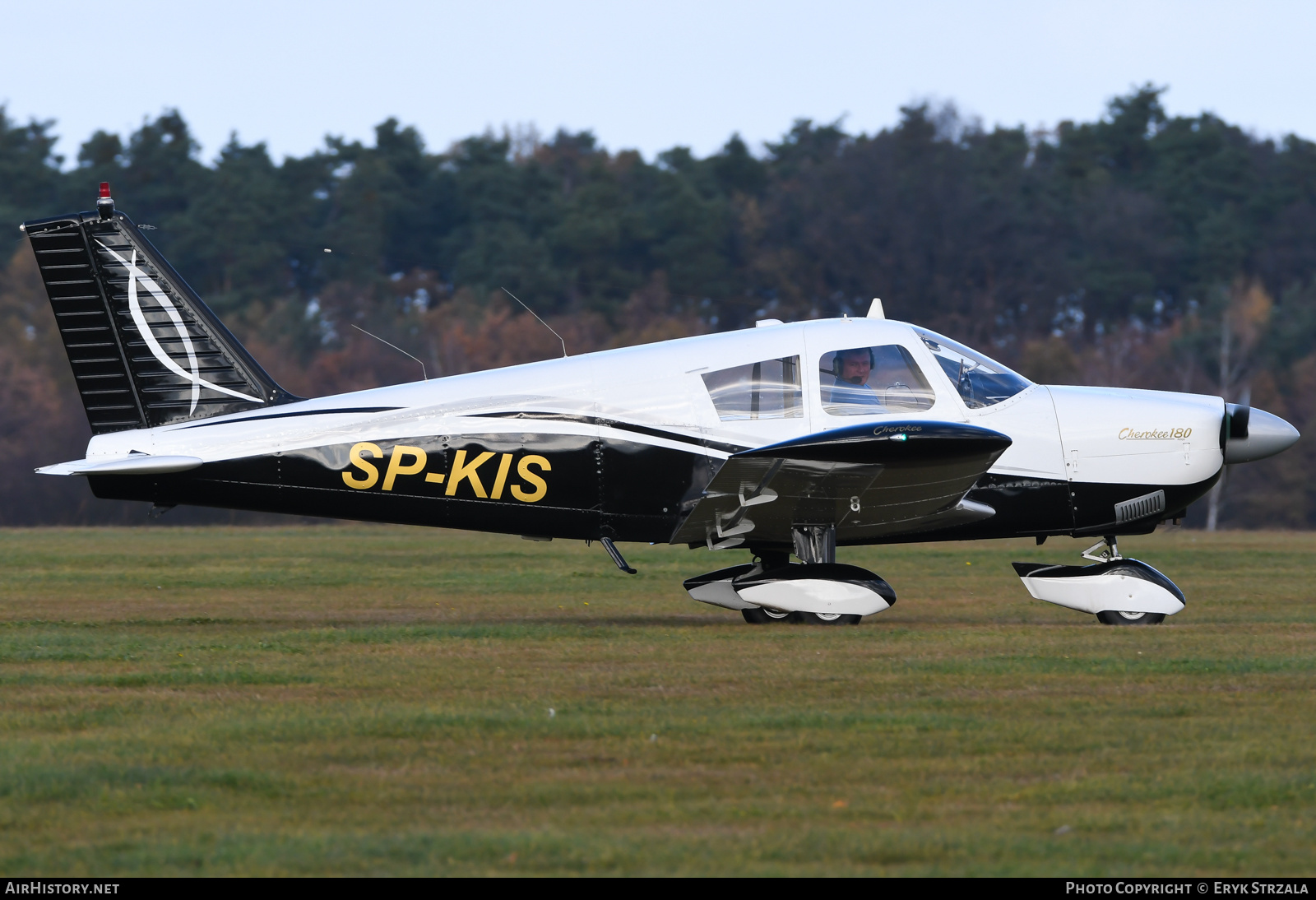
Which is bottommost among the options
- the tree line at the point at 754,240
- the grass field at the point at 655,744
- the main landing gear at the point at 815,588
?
the grass field at the point at 655,744

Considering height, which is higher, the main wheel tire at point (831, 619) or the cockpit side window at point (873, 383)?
the cockpit side window at point (873, 383)

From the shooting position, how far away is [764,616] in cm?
1297

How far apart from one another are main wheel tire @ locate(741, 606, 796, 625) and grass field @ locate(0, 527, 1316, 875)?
40cm

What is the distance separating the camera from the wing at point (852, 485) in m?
11.4

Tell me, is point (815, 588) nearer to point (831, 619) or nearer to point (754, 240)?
point (831, 619)

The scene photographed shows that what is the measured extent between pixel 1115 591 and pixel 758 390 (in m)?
3.30

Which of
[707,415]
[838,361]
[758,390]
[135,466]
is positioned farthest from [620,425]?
[135,466]

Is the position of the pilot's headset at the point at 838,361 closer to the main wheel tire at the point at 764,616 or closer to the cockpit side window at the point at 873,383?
the cockpit side window at the point at 873,383

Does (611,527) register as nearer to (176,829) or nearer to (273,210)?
(176,829)

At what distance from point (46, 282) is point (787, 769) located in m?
8.91

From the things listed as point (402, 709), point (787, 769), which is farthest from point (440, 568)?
point (787, 769)

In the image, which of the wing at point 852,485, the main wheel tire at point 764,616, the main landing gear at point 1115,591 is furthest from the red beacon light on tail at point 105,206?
the main landing gear at point 1115,591

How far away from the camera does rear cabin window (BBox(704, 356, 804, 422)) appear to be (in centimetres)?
1238

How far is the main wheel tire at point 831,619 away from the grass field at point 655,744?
19 cm
